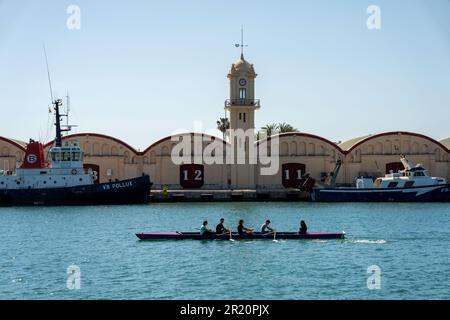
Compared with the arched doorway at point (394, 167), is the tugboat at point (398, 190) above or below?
below

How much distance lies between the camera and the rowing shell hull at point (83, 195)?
72.4m

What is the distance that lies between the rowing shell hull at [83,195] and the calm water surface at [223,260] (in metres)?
15.6

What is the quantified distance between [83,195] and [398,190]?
34.1m

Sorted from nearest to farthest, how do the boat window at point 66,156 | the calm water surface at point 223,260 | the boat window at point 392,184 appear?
1. the calm water surface at point 223,260
2. the boat window at point 66,156
3. the boat window at point 392,184

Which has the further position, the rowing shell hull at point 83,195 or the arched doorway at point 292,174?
Result: the arched doorway at point 292,174

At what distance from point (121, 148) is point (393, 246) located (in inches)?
2013

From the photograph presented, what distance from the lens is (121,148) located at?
82938 mm

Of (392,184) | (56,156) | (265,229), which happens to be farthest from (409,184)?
(265,229)

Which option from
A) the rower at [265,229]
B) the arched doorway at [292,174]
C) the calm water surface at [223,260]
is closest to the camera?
the calm water surface at [223,260]

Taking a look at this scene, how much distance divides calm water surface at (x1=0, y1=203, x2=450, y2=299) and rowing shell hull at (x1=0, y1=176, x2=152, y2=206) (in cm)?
1565

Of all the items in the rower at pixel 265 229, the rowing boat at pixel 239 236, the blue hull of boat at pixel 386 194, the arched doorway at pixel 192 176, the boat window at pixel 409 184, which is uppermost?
the arched doorway at pixel 192 176

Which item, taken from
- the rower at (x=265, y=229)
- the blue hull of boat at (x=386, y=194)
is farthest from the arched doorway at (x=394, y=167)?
the rower at (x=265, y=229)

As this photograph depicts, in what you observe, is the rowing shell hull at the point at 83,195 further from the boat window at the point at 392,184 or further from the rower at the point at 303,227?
the rower at the point at 303,227

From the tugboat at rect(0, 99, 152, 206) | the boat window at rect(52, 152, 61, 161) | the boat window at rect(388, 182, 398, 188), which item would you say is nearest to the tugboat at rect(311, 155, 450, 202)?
the boat window at rect(388, 182, 398, 188)
